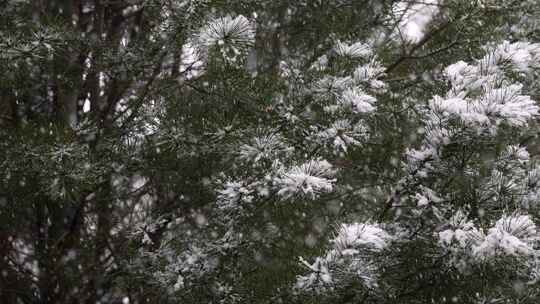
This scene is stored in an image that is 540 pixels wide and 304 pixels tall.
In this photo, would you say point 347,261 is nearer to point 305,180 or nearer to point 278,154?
point 305,180

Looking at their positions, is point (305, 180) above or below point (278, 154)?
below

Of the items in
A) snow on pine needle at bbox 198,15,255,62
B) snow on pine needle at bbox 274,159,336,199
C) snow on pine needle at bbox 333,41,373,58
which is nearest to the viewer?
snow on pine needle at bbox 274,159,336,199

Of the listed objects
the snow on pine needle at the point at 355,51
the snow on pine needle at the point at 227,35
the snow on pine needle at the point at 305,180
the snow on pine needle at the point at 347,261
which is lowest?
the snow on pine needle at the point at 347,261

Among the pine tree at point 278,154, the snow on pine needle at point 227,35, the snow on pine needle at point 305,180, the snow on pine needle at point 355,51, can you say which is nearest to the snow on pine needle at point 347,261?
the pine tree at point 278,154

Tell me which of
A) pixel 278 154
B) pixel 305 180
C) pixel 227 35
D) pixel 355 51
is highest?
pixel 355 51

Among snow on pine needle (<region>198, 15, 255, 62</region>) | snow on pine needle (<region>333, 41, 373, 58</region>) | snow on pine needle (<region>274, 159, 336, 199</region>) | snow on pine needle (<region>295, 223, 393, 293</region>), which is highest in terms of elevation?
snow on pine needle (<region>333, 41, 373, 58</region>)

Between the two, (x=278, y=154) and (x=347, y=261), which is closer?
(x=347, y=261)

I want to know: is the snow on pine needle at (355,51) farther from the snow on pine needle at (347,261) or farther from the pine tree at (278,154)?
the snow on pine needle at (347,261)

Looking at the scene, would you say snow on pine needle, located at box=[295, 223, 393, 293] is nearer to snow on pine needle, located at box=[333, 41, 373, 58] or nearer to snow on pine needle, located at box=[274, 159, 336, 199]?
snow on pine needle, located at box=[274, 159, 336, 199]

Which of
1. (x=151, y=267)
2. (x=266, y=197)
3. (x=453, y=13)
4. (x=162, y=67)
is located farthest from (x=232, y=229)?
(x=453, y=13)

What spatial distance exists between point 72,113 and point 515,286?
3.48 metres

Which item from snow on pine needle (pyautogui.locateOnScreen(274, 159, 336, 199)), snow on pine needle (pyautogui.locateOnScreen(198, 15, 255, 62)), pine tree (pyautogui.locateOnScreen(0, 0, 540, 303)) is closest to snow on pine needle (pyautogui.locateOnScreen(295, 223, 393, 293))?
pine tree (pyautogui.locateOnScreen(0, 0, 540, 303))

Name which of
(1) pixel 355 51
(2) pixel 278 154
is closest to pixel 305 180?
(2) pixel 278 154

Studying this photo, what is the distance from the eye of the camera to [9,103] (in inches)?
172
